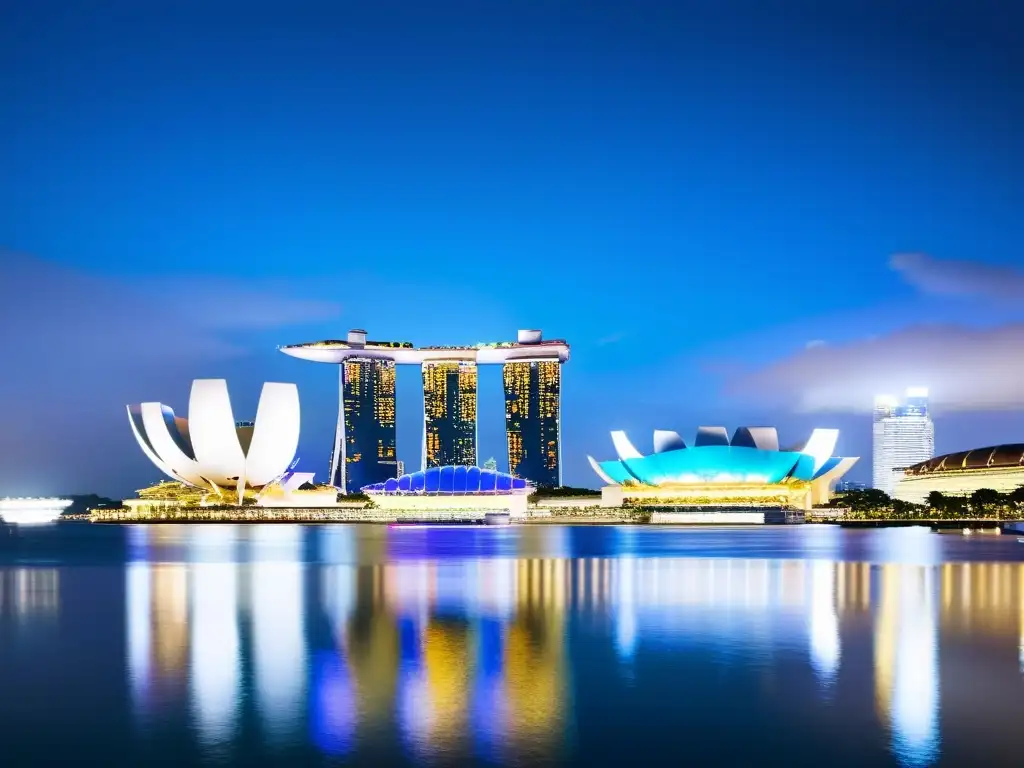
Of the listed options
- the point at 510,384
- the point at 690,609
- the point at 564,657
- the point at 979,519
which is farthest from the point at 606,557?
the point at 510,384

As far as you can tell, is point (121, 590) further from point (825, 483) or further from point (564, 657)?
point (825, 483)

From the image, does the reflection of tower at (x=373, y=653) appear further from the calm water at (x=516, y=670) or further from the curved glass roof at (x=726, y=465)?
the curved glass roof at (x=726, y=465)

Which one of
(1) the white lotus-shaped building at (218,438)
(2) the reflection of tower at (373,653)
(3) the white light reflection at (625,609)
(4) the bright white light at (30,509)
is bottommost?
(4) the bright white light at (30,509)

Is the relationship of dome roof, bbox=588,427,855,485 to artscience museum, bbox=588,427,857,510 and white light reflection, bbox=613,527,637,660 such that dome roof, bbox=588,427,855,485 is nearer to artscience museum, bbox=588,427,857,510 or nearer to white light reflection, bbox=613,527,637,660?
artscience museum, bbox=588,427,857,510

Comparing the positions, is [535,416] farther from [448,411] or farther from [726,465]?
[726,465]

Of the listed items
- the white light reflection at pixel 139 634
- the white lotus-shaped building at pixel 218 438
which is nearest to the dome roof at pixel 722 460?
the white lotus-shaped building at pixel 218 438
